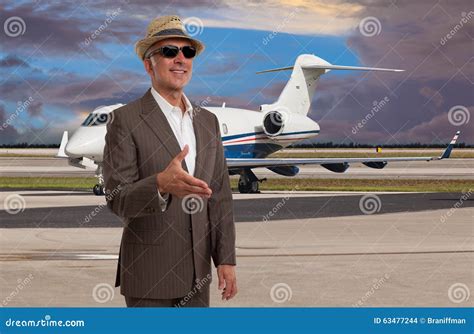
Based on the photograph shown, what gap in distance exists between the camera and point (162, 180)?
14.4 ft

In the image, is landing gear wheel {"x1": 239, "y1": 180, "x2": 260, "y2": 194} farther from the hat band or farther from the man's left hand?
the hat band

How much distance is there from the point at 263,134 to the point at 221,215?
38.4m

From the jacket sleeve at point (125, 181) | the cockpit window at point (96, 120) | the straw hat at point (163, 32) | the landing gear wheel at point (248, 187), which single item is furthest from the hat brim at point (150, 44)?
the landing gear wheel at point (248, 187)

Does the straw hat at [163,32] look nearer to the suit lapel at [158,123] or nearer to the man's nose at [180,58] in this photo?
the man's nose at [180,58]

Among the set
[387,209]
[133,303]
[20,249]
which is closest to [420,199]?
[387,209]

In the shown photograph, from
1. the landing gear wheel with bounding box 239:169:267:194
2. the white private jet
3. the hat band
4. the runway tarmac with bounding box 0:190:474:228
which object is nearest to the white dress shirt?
the hat band

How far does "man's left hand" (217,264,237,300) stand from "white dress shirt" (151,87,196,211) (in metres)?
0.65

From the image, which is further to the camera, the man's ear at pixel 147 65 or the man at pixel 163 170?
the man's ear at pixel 147 65

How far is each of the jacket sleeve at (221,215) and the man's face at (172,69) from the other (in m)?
0.38

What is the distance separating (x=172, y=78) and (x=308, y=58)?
4651 centimetres

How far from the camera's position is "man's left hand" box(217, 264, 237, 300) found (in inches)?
202

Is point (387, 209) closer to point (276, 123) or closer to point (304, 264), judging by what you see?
point (304, 264)

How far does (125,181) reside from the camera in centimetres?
470

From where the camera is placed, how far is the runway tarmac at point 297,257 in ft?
35.2
